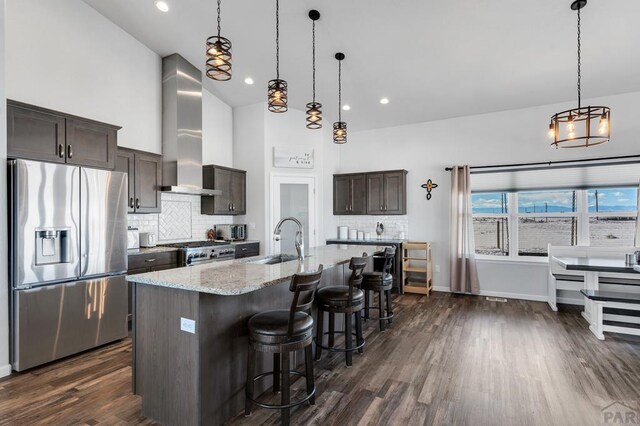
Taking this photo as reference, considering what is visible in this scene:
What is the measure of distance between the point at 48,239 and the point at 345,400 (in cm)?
310

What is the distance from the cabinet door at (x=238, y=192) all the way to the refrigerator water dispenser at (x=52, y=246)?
2907 millimetres

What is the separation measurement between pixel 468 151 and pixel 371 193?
6.23 ft

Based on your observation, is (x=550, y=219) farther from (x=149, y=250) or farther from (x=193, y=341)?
(x=149, y=250)

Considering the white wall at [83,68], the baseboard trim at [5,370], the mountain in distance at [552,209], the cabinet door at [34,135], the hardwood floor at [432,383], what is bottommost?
the hardwood floor at [432,383]

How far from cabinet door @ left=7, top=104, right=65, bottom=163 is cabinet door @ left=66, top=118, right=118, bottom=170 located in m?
0.09

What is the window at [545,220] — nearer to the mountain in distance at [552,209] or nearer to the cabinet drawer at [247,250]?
the mountain in distance at [552,209]

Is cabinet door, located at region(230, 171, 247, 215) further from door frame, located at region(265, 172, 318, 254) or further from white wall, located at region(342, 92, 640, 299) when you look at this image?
white wall, located at region(342, 92, 640, 299)

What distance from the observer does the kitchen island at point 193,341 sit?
217cm

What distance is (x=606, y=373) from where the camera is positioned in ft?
10.1

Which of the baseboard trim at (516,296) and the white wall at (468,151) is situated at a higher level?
the white wall at (468,151)

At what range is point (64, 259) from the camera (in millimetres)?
3395

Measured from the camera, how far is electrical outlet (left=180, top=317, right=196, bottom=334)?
2168 mm

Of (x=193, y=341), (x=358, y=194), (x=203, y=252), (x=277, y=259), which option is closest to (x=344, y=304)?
(x=277, y=259)

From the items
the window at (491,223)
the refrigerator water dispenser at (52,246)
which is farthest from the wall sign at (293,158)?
the refrigerator water dispenser at (52,246)
